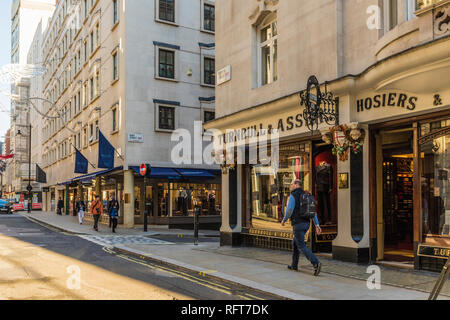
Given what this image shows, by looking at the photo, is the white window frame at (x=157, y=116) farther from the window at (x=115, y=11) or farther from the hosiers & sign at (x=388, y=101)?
the hosiers & sign at (x=388, y=101)

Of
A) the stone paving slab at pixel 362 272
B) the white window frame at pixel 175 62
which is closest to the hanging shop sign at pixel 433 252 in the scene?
the stone paving slab at pixel 362 272

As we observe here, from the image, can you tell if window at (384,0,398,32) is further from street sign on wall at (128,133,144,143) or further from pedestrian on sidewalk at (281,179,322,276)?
street sign on wall at (128,133,144,143)

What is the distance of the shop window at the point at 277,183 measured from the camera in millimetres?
12523

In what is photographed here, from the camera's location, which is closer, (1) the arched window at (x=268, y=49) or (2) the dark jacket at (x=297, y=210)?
(2) the dark jacket at (x=297, y=210)

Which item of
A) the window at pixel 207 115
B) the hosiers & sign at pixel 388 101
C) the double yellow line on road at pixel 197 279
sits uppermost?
the window at pixel 207 115

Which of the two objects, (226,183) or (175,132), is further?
(175,132)

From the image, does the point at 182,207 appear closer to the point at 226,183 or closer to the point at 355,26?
the point at 226,183

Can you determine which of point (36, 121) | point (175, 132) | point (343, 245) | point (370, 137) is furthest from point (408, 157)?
point (36, 121)

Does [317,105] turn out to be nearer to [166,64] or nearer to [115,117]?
[166,64]

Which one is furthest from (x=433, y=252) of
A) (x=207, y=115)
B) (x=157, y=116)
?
(x=207, y=115)

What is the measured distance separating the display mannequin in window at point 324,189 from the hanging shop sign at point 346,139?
1.88 metres

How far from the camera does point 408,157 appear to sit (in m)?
12.2
